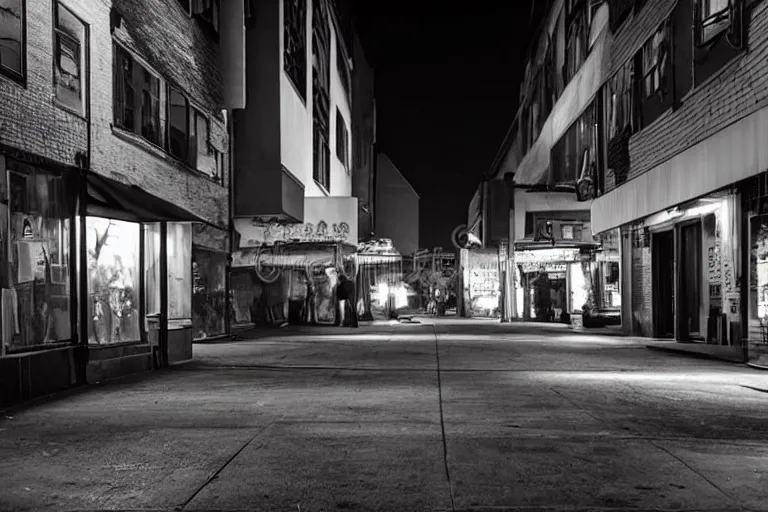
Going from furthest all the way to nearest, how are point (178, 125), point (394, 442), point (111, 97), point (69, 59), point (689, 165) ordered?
point (178, 125), point (689, 165), point (111, 97), point (69, 59), point (394, 442)

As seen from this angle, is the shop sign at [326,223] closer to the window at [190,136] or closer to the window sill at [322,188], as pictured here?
the window at [190,136]

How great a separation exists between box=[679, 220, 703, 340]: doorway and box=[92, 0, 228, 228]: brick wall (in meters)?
13.1

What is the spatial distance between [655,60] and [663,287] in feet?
21.7

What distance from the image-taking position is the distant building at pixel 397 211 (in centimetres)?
7488

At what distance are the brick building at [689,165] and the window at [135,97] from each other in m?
11.4

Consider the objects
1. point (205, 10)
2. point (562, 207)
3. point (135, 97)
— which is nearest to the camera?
point (135, 97)

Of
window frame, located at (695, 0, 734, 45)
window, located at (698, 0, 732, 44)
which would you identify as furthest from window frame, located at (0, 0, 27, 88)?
window, located at (698, 0, 732, 44)

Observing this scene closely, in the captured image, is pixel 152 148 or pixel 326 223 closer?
pixel 152 148

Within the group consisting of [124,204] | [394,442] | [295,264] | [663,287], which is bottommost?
[394,442]

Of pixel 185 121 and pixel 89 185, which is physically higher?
pixel 185 121

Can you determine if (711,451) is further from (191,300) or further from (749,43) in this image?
(191,300)

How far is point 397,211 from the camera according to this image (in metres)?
74.9

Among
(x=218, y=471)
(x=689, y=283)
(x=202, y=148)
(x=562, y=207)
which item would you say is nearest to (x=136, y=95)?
(x=202, y=148)

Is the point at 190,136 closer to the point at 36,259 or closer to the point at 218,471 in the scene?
the point at 36,259
